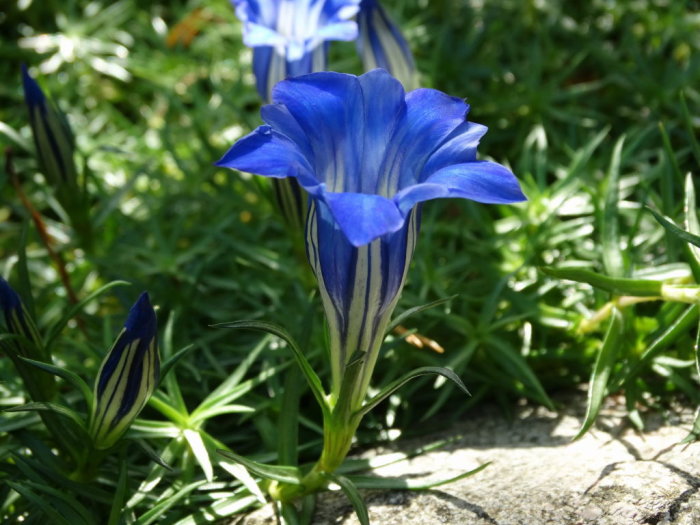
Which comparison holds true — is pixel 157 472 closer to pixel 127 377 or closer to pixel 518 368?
pixel 127 377

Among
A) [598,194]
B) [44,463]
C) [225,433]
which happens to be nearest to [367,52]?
[598,194]

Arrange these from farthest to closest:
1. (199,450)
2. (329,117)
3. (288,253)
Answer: (288,253)
(199,450)
(329,117)

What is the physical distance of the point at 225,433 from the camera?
1535 mm

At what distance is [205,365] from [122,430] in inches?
15.0

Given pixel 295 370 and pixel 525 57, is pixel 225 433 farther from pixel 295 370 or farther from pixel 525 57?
pixel 525 57

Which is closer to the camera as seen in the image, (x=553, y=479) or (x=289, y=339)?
(x=289, y=339)

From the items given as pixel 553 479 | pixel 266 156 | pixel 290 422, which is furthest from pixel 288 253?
pixel 266 156

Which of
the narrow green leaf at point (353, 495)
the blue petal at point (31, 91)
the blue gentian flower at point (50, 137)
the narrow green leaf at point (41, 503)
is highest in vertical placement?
the blue petal at point (31, 91)

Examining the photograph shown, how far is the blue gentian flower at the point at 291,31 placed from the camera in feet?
4.72

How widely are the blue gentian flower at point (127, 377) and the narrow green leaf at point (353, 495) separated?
28cm

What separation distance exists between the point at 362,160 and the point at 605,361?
0.54m

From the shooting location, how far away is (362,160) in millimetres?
1080

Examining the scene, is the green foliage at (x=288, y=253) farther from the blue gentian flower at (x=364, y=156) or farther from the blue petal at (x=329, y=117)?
the blue petal at (x=329, y=117)

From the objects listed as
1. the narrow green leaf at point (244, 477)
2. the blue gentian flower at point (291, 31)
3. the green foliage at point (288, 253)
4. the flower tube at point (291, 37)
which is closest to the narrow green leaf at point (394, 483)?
the green foliage at point (288, 253)
